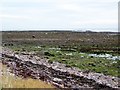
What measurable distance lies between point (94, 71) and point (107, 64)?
21.7 feet

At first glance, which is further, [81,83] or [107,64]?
[107,64]

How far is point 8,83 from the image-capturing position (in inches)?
997

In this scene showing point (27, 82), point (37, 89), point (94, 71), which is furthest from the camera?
point (94, 71)

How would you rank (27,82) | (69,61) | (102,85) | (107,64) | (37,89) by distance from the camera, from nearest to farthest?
1. (37,89)
2. (27,82)
3. (102,85)
4. (107,64)
5. (69,61)

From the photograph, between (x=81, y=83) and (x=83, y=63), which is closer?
(x=81, y=83)

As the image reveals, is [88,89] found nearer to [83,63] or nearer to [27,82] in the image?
[27,82]

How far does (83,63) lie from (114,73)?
368 inches

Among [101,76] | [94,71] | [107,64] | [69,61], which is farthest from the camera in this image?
[69,61]

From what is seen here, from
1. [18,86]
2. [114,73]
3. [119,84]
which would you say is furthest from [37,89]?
[114,73]

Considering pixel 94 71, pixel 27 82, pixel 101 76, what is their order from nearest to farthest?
pixel 27 82 < pixel 101 76 < pixel 94 71

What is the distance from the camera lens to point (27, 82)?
2644 centimetres

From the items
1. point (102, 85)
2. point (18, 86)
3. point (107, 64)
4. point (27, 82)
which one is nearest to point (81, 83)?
point (102, 85)

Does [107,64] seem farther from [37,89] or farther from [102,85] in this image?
[37,89]

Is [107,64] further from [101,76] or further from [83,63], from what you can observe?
[101,76]
